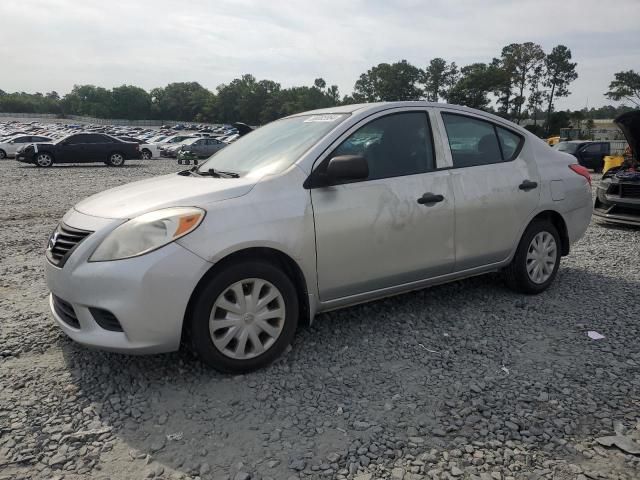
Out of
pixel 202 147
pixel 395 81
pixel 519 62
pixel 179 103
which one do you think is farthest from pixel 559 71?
pixel 179 103

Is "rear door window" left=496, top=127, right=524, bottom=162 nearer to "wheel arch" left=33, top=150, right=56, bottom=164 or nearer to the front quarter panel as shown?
the front quarter panel

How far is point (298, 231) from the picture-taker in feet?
10.9

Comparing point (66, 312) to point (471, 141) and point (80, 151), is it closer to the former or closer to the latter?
point (471, 141)

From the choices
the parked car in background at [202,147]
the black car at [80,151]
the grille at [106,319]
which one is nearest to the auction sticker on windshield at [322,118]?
the grille at [106,319]

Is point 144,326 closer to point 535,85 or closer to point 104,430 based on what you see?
point 104,430

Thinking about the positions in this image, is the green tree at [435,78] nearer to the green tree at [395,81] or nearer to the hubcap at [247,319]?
the green tree at [395,81]

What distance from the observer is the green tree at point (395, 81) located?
326 feet

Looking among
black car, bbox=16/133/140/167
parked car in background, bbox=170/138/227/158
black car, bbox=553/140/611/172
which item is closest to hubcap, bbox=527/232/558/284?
black car, bbox=553/140/611/172

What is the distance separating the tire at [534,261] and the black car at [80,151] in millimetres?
21303

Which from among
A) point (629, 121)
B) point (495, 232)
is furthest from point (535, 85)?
point (495, 232)

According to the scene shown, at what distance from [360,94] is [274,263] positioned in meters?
109

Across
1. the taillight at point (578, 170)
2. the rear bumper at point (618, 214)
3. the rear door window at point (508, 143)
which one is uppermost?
the rear door window at point (508, 143)

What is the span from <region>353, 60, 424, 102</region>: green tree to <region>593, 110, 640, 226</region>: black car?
303 ft

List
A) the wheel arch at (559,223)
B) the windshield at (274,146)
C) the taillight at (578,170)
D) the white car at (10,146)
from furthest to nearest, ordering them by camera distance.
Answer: the white car at (10,146), the taillight at (578,170), the wheel arch at (559,223), the windshield at (274,146)
